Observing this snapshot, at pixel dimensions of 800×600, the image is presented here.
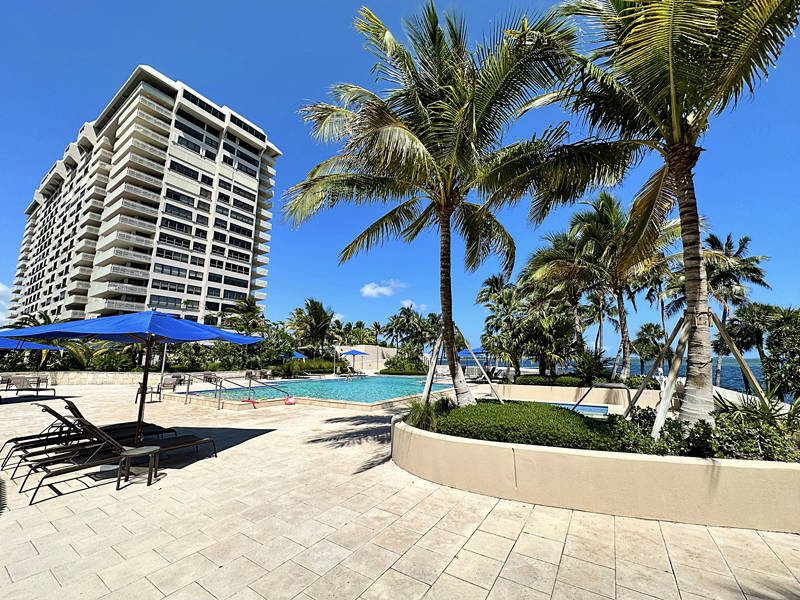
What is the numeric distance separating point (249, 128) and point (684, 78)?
71.0 m

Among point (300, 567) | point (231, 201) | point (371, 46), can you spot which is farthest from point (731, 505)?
point (231, 201)

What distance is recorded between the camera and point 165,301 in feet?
160

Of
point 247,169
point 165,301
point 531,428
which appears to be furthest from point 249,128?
point 531,428

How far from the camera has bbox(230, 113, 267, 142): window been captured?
2339 inches

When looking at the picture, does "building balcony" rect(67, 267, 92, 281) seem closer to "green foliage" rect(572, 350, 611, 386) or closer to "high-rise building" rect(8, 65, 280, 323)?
"high-rise building" rect(8, 65, 280, 323)

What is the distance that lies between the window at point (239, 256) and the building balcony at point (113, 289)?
529 inches

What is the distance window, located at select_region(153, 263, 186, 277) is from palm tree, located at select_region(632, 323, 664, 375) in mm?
69324

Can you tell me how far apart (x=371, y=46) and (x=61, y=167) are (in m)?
90.8

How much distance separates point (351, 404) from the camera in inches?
498

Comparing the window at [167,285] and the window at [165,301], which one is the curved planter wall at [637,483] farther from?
the window at [167,285]

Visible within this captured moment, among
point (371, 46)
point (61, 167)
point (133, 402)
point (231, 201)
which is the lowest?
point (133, 402)

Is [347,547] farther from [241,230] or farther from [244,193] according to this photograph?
[244,193]

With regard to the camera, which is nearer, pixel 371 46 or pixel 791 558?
pixel 791 558

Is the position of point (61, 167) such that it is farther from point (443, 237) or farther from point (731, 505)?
point (731, 505)
